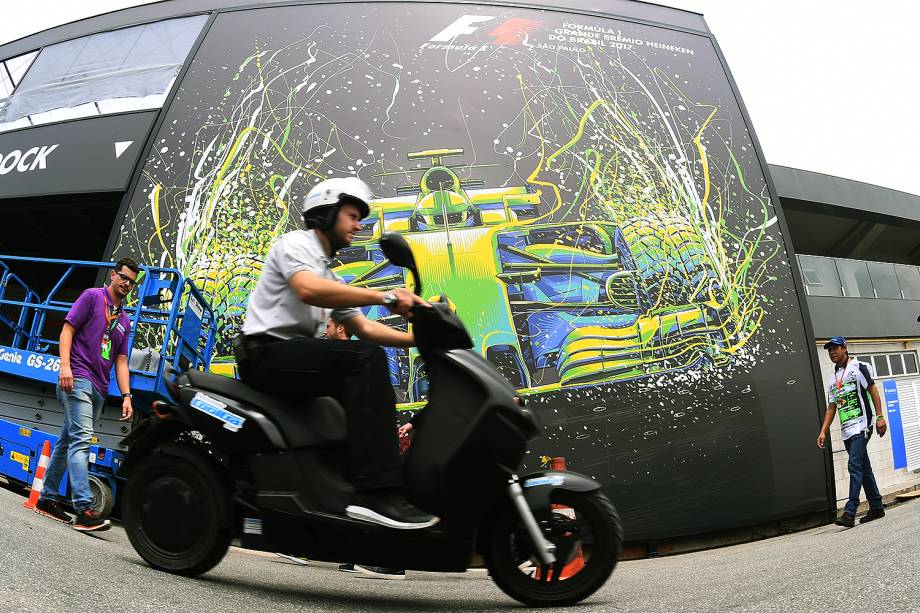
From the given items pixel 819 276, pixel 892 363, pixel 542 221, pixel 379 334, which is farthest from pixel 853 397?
pixel 892 363

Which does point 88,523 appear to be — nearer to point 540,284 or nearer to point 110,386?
point 110,386

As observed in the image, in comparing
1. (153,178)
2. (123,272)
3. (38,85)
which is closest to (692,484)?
(123,272)

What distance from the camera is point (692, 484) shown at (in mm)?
7957

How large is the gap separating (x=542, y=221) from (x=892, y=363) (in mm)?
9816

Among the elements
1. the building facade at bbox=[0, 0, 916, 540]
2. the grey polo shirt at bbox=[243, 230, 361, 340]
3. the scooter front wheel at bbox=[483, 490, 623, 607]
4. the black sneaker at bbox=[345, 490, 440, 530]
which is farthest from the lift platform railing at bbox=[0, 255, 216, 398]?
the scooter front wheel at bbox=[483, 490, 623, 607]

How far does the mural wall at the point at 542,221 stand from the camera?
26.7 ft

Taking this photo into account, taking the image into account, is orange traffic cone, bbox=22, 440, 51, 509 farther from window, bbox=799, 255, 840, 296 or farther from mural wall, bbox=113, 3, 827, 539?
window, bbox=799, 255, 840, 296

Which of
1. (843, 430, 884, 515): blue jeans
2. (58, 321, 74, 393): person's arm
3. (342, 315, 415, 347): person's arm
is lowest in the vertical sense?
(843, 430, 884, 515): blue jeans

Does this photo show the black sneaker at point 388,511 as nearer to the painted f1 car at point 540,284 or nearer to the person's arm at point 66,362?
the person's arm at point 66,362

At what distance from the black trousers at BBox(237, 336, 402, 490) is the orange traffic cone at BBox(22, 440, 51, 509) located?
360cm

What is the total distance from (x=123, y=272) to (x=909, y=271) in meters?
16.2

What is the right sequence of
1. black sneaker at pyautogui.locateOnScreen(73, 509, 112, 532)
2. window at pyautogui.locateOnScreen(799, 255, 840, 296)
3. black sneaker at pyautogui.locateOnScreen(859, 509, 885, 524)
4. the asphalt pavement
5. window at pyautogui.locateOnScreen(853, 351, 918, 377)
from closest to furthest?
the asphalt pavement < black sneaker at pyautogui.locateOnScreen(73, 509, 112, 532) < black sneaker at pyautogui.locateOnScreen(859, 509, 885, 524) < window at pyautogui.locateOnScreen(799, 255, 840, 296) < window at pyautogui.locateOnScreen(853, 351, 918, 377)

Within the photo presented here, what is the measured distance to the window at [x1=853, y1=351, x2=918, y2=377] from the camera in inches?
511

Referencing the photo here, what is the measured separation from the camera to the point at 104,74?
10.4 meters
